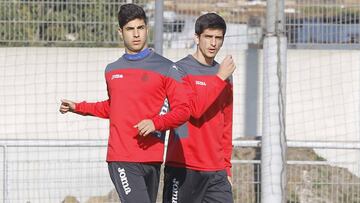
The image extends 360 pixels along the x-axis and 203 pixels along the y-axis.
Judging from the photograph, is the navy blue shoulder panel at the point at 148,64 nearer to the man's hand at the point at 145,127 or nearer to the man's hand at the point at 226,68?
the man's hand at the point at 226,68

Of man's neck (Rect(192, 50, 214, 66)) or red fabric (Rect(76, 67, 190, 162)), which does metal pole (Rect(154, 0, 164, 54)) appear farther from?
red fabric (Rect(76, 67, 190, 162))

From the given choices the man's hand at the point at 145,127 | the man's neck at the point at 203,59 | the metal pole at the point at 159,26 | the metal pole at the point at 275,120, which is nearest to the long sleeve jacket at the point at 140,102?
the man's hand at the point at 145,127

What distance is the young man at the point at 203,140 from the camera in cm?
725

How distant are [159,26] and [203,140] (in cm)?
357

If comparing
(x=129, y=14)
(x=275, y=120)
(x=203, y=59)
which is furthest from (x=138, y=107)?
(x=275, y=120)

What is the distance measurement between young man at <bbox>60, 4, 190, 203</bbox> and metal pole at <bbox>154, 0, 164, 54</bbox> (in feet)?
11.9

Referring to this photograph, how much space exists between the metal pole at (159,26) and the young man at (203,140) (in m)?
3.19

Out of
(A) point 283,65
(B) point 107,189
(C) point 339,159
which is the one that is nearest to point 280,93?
(A) point 283,65

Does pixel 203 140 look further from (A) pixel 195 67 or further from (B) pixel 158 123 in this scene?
(B) pixel 158 123

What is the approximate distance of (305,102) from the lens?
1233cm

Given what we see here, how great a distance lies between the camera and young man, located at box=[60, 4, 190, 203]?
267 inches

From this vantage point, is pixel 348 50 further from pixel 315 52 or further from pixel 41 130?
pixel 41 130

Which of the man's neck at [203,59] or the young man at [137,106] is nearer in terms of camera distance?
the young man at [137,106]

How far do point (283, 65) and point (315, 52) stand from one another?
294 cm
